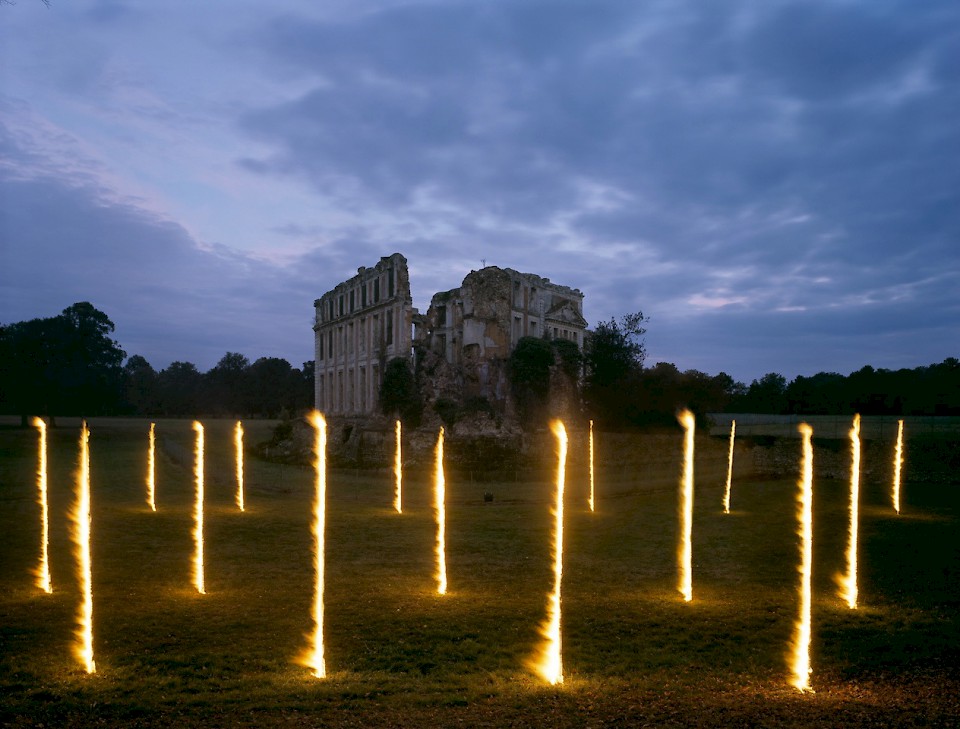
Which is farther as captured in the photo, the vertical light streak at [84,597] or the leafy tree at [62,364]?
the leafy tree at [62,364]

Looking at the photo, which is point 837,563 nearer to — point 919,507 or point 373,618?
point 373,618

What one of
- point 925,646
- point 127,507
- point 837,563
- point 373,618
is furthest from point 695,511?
point 127,507

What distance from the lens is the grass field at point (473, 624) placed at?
8516 mm

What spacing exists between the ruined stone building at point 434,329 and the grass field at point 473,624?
32690mm

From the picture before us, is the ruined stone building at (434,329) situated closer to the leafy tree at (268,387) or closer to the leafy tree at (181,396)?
the leafy tree at (268,387)

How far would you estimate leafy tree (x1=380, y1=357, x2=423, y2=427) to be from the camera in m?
55.7

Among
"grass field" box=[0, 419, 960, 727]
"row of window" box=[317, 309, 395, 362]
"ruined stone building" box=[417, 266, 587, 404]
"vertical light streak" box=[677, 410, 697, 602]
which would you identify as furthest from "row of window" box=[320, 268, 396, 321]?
"vertical light streak" box=[677, 410, 697, 602]

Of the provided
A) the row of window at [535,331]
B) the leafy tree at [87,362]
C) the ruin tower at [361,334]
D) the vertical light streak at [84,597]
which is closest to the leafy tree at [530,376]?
the ruin tower at [361,334]

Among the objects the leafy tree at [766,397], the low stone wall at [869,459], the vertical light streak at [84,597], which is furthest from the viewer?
the leafy tree at [766,397]

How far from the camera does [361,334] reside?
6975 cm

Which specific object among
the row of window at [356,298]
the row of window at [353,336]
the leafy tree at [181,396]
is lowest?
the leafy tree at [181,396]

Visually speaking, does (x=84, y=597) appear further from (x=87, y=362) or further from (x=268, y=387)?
(x=268, y=387)

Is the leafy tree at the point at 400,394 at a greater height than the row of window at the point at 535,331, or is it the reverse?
the row of window at the point at 535,331

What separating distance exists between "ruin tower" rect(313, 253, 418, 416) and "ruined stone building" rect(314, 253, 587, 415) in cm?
10
